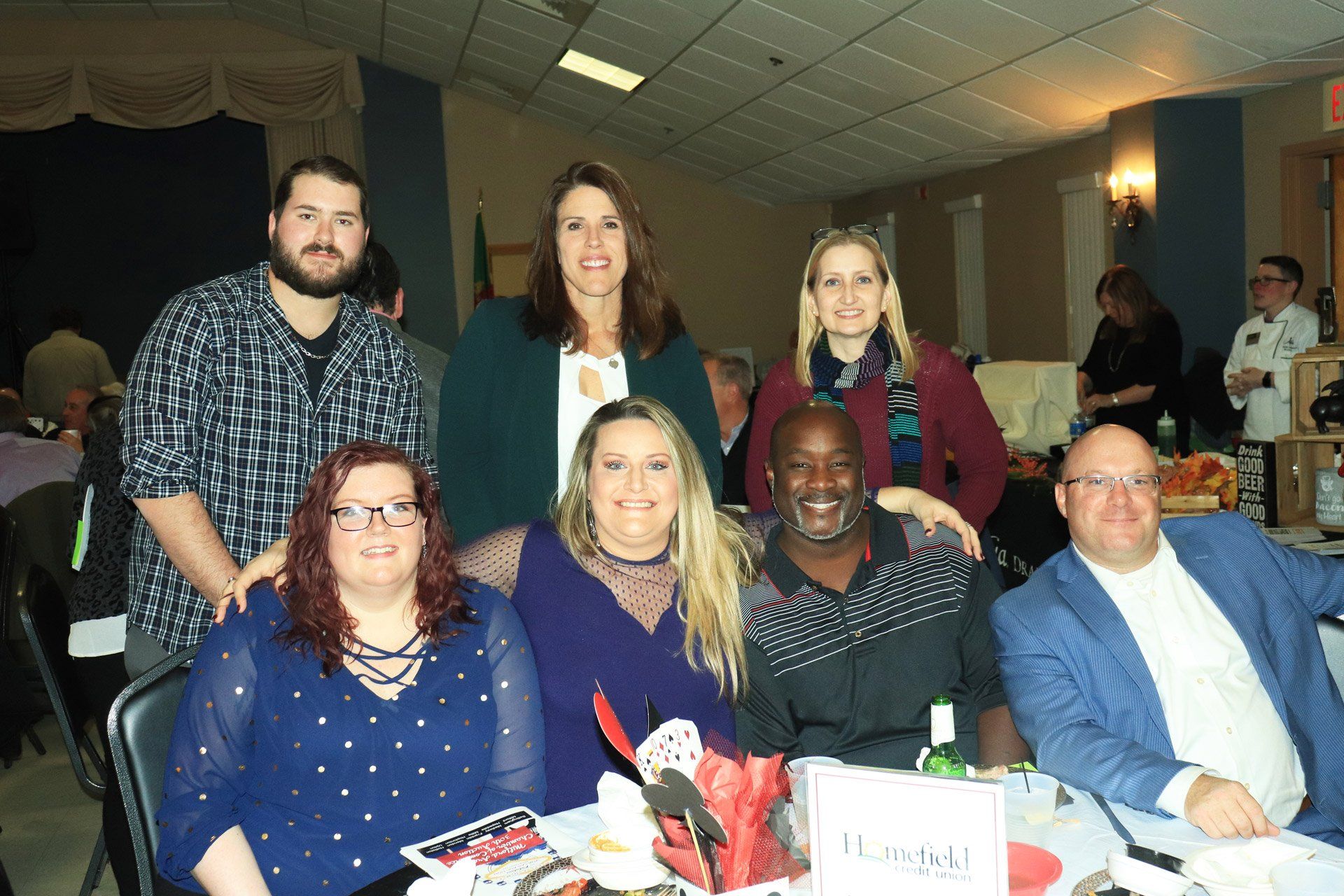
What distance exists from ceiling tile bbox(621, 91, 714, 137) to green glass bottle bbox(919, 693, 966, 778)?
360 inches

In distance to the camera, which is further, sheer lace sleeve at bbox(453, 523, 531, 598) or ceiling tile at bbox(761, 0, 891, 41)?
ceiling tile at bbox(761, 0, 891, 41)

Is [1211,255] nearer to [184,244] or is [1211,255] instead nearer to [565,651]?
[565,651]

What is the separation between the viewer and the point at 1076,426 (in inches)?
194

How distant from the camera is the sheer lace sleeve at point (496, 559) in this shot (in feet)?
6.94

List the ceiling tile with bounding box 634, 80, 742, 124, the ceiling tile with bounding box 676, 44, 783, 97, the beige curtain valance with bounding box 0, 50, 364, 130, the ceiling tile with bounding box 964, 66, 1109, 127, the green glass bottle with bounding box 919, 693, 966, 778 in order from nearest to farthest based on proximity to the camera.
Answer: the green glass bottle with bounding box 919, 693, 966, 778 < the ceiling tile with bounding box 964, 66, 1109, 127 < the ceiling tile with bounding box 676, 44, 783, 97 < the ceiling tile with bounding box 634, 80, 742, 124 < the beige curtain valance with bounding box 0, 50, 364, 130

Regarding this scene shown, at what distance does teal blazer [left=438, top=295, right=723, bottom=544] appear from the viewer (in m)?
2.41

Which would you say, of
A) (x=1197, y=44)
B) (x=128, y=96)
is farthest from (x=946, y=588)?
(x=128, y=96)

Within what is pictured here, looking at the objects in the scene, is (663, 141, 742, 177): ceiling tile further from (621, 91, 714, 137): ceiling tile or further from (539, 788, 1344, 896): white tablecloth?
(539, 788, 1344, 896): white tablecloth

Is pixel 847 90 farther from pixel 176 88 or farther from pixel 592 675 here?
pixel 592 675

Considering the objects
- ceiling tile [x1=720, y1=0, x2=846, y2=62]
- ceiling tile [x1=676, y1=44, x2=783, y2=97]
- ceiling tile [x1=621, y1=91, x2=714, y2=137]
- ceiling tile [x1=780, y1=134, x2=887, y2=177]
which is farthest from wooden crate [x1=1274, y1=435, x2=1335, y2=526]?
ceiling tile [x1=621, y1=91, x2=714, y2=137]

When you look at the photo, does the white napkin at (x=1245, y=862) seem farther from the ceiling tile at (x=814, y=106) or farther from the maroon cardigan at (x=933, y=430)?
the ceiling tile at (x=814, y=106)

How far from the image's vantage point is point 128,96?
411 inches

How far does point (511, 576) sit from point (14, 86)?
34.6ft

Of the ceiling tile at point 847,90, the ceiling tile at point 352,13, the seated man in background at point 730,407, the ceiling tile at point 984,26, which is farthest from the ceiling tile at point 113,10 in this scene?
the seated man in background at point 730,407
